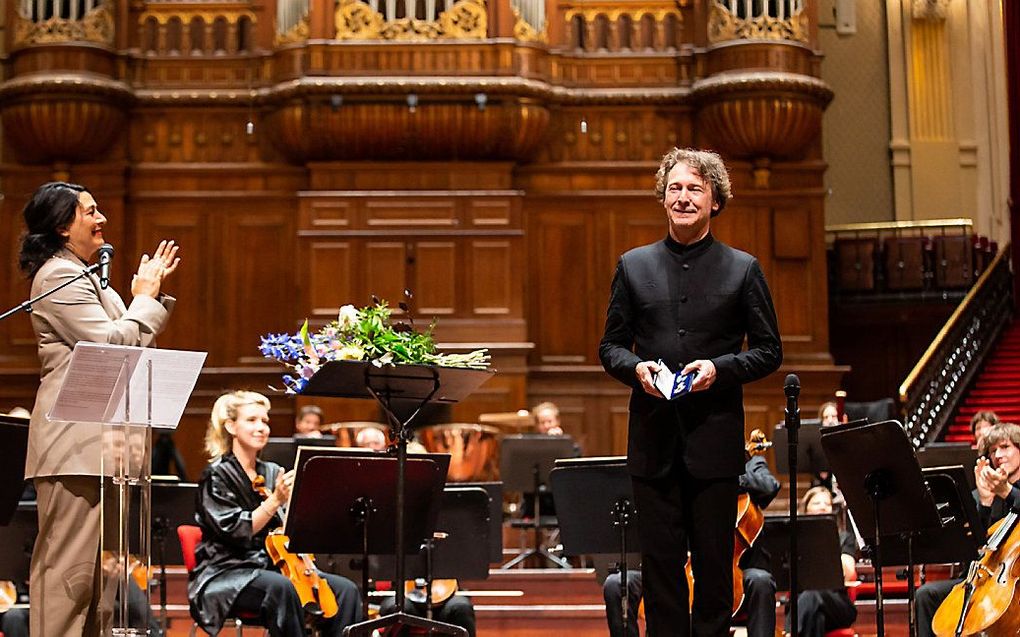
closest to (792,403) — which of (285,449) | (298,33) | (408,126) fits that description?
(285,449)

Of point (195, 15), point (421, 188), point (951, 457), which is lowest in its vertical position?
point (951, 457)

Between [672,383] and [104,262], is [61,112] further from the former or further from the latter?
[672,383]

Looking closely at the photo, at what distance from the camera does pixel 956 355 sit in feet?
40.1

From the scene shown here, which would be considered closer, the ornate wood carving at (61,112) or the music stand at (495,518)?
the music stand at (495,518)

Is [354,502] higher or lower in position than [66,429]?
lower

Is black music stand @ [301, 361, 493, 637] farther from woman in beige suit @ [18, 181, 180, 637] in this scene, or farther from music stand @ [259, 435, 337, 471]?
music stand @ [259, 435, 337, 471]

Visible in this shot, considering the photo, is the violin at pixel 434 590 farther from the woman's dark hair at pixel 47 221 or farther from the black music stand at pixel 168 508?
the woman's dark hair at pixel 47 221

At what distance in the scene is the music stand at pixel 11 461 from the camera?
4.75 m

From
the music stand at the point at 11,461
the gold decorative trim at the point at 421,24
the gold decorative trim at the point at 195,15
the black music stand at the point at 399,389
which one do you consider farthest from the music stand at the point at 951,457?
the gold decorative trim at the point at 195,15

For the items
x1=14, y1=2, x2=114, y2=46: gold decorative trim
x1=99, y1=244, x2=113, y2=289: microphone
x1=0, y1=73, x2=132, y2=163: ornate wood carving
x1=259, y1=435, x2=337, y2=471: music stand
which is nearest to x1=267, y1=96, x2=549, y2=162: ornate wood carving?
x1=0, y1=73, x2=132, y2=163: ornate wood carving

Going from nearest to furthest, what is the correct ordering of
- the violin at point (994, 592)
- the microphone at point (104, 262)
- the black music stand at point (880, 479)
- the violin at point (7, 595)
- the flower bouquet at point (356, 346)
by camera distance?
the microphone at point (104, 262)
the flower bouquet at point (356, 346)
the black music stand at point (880, 479)
the violin at point (994, 592)
the violin at point (7, 595)

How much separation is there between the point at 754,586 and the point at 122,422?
3031mm

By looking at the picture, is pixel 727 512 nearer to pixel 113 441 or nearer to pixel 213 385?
pixel 113 441

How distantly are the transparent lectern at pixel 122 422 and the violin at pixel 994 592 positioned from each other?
3318 mm
